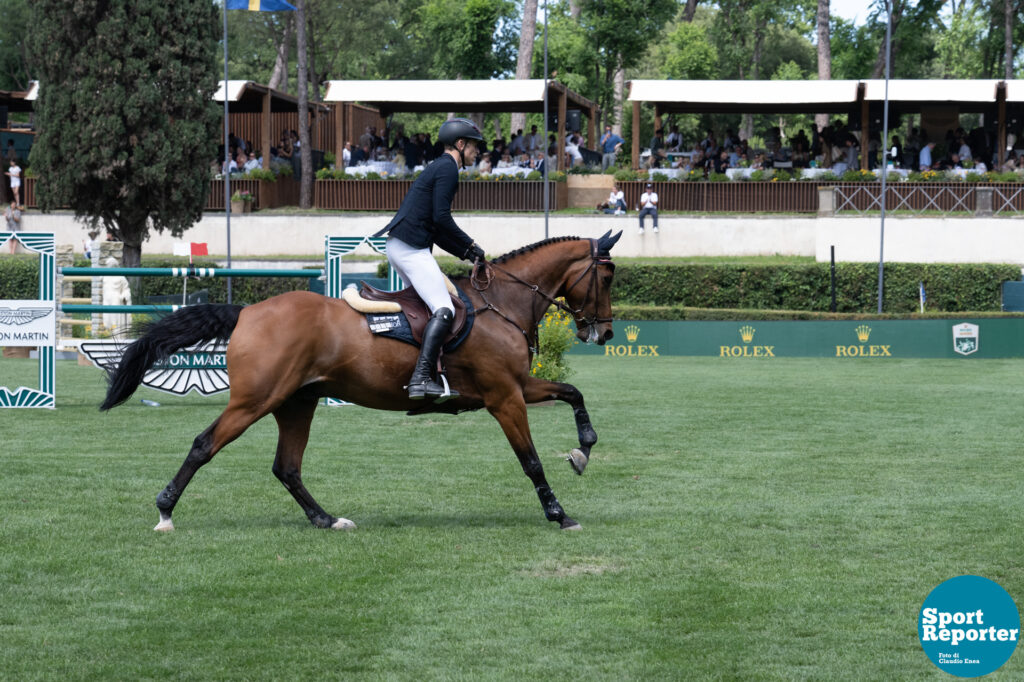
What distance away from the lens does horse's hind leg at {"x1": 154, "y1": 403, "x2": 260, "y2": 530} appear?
28.6 feet

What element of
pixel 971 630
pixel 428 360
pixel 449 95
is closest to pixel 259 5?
pixel 449 95

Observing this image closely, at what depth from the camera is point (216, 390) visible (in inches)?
637

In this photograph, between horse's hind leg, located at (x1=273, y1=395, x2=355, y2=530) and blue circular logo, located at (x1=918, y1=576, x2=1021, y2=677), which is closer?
blue circular logo, located at (x1=918, y1=576, x2=1021, y2=677)

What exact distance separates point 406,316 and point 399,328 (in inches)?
4.4

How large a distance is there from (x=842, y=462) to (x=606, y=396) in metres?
6.48

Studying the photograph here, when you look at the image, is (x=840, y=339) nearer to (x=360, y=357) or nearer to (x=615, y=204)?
(x=615, y=204)

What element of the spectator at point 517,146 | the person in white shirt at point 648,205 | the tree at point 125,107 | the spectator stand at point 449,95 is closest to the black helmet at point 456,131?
the tree at point 125,107

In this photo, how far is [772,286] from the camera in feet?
113

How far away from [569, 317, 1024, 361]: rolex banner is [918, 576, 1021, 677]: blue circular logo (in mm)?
20306

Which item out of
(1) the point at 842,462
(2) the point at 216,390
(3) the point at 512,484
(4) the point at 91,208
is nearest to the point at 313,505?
(3) the point at 512,484

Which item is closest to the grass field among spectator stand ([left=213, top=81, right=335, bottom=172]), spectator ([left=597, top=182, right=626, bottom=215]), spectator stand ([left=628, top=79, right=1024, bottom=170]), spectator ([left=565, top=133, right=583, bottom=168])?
spectator ([left=597, top=182, right=626, bottom=215])

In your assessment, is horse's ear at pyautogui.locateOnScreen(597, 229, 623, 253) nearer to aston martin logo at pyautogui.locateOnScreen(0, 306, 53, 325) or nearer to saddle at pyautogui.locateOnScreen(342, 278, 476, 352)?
saddle at pyautogui.locateOnScreen(342, 278, 476, 352)

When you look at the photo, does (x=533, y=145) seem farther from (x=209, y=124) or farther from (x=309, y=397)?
(x=309, y=397)

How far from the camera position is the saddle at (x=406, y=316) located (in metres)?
9.02
